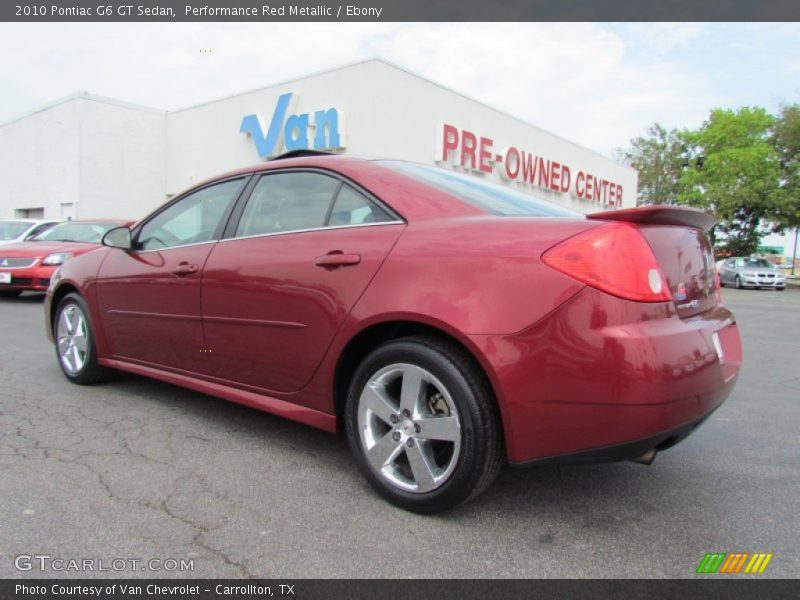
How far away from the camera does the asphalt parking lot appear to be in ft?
6.48

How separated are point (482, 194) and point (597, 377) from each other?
1.16 m

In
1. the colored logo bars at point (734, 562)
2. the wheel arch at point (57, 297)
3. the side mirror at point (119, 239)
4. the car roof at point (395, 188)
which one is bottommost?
the colored logo bars at point (734, 562)

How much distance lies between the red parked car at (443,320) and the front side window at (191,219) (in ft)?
0.08

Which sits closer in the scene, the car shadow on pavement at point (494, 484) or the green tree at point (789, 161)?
the car shadow on pavement at point (494, 484)

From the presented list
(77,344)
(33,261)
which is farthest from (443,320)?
(33,261)

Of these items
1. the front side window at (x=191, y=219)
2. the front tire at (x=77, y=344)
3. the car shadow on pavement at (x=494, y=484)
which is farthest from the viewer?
the front tire at (x=77, y=344)

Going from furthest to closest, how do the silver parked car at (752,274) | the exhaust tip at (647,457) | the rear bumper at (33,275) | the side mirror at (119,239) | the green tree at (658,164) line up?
the green tree at (658,164) → the silver parked car at (752,274) → the rear bumper at (33,275) → the side mirror at (119,239) → the exhaust tip at (647,457)

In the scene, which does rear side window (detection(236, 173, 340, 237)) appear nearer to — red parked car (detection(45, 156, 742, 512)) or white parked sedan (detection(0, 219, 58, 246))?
red parked car (detection(45, 156, 742, 512))

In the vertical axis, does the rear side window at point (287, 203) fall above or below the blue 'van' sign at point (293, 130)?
below

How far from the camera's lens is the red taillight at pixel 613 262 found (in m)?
1.93

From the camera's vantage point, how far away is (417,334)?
7.58 ft

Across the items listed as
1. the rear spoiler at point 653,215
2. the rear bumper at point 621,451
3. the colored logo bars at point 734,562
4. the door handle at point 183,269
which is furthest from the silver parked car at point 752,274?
the door handle at point 183,269

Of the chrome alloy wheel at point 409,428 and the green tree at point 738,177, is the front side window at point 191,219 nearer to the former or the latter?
the chrome alloy wheel at point 409,428

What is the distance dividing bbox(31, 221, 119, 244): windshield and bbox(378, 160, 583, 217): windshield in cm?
882
